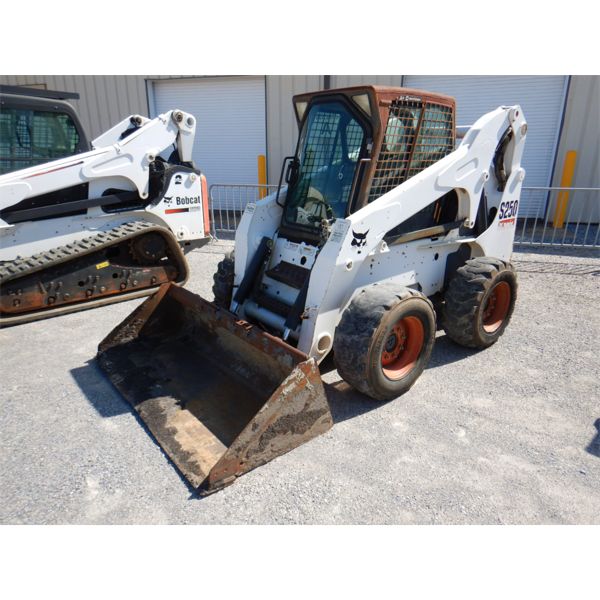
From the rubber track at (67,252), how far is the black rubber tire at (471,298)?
391 centimetres

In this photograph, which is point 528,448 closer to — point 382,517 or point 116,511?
point 382,517

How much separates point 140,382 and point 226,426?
0.97 m

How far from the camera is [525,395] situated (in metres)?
3.75

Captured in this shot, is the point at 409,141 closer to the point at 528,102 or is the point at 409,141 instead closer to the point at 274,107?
the point at 528,102

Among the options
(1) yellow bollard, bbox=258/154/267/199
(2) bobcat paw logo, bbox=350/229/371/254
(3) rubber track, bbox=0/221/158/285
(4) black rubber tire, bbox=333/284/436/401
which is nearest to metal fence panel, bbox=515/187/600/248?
(1) yellow bollard, bbox=258/154/267/199

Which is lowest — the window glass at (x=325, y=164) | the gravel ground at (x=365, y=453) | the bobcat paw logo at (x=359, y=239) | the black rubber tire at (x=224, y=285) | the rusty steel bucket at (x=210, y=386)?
the gravel ground at (x=365, y=453)

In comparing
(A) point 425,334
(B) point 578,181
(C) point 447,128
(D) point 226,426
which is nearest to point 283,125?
(B) point 578,181

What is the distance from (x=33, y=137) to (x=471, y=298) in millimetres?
5429

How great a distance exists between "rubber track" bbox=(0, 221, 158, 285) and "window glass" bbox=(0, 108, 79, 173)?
44.6 inches

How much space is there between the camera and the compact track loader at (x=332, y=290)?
10.2 ft

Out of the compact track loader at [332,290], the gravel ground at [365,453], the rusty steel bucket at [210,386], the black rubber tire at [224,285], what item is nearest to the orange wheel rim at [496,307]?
the compact track loader at [332,290]

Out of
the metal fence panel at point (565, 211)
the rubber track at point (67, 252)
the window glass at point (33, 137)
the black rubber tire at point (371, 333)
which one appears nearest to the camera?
the black rubber tire at point (371, 333)

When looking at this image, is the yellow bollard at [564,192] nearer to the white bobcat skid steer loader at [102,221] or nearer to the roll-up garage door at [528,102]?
the roll-up garage door at [528,102]

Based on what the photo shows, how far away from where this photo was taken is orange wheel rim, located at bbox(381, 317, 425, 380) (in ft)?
12.0
